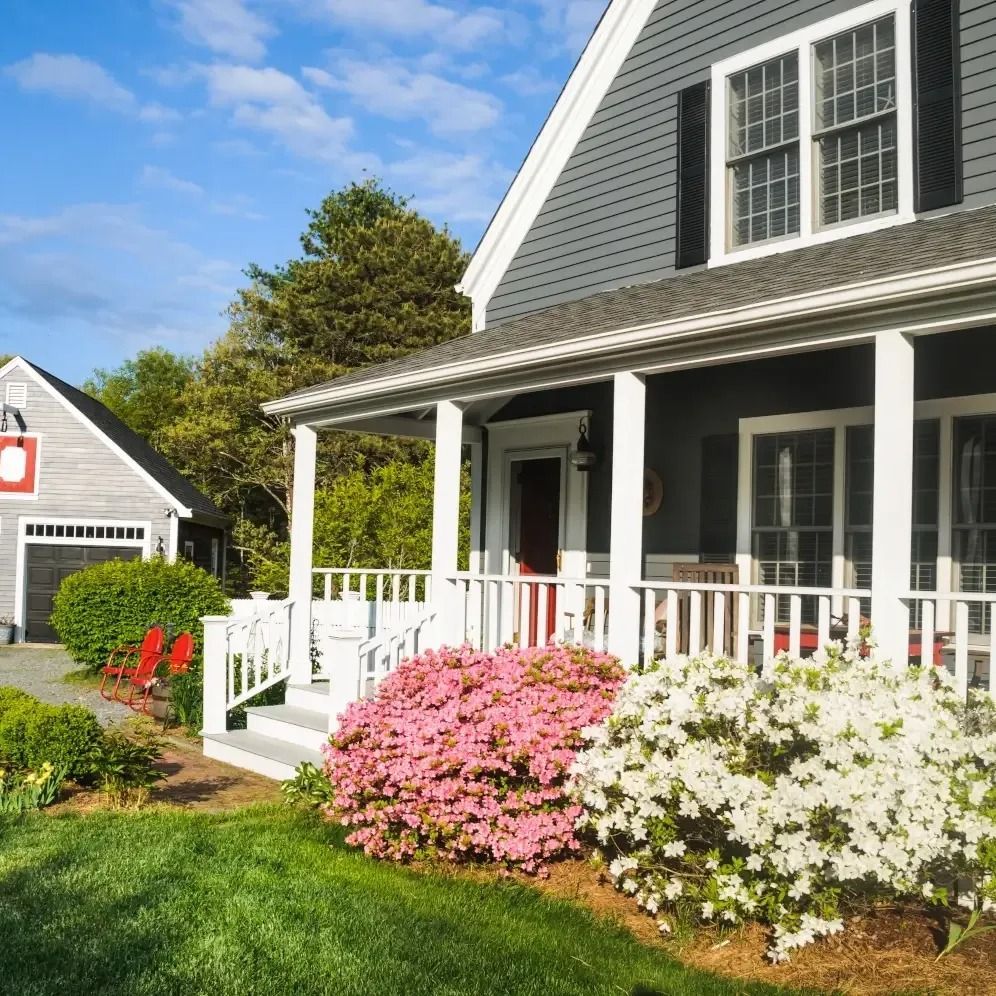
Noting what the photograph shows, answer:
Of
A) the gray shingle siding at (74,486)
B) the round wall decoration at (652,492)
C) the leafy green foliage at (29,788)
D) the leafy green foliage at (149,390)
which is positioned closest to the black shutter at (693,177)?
the round wall decoration at (652,492)

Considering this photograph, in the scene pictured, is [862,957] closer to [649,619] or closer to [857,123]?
[649,619]

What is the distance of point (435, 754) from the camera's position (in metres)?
5.48

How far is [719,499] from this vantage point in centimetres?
827

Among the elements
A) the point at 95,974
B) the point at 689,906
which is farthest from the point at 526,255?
the point at 95,974

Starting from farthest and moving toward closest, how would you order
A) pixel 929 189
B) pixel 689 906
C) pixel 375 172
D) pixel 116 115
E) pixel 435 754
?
1. pixel 375 172
2. pixel 116 115
3. pixel 929 189
4. pixel 435 754
5. pixel 689 906

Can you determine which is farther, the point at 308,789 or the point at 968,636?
the point at 308,789

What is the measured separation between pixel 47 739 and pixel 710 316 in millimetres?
4853

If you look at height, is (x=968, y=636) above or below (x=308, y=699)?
above

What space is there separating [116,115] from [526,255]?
15542 mm

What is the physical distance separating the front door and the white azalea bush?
16.1 feet

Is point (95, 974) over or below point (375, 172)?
below

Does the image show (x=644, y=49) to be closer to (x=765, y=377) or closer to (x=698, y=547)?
(x=765, y=377)

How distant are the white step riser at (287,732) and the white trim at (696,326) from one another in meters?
2.74

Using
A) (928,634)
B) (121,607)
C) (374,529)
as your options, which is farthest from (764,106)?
(374,529)
